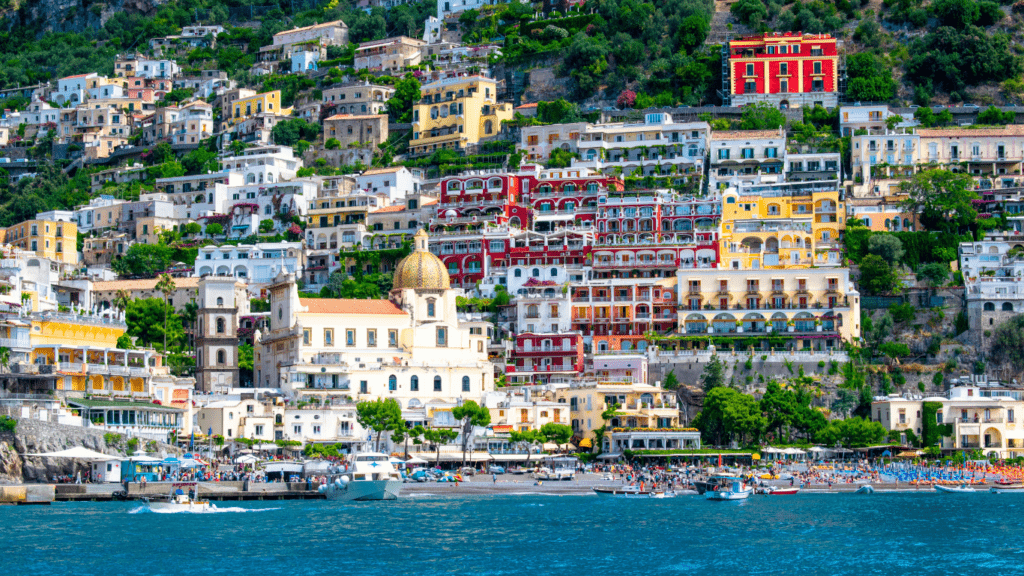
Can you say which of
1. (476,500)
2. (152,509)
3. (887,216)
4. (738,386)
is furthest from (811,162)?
(152,509)

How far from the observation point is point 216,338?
11594 centimetres

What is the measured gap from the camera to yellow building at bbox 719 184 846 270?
396 feet

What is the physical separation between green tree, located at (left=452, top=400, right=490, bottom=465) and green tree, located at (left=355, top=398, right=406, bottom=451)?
3.56 metres

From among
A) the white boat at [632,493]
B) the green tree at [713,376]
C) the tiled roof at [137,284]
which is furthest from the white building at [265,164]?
the white boat at [632,493]

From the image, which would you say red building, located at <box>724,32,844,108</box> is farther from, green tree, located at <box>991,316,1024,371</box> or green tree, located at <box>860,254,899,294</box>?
green tree, located at <box>991,316,1024,371</box>

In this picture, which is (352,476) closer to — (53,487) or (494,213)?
(53,487)

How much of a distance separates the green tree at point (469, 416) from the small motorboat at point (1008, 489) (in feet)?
99.6

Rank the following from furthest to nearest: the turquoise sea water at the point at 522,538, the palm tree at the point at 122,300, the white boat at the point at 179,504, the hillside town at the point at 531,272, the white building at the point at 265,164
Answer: the white building at the point at 265,164, the palm tree at the point at 122,300, the hillside town at the point at 531,272, the white boat at the point at 179,504, the turquoise sea water at the point at 522,538

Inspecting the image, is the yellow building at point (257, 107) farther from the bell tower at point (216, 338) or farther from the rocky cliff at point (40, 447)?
the rocky cliff at point (40, 447)

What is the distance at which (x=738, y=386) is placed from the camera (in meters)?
110

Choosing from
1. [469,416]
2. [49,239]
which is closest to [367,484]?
[469,416]

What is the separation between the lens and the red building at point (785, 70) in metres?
145

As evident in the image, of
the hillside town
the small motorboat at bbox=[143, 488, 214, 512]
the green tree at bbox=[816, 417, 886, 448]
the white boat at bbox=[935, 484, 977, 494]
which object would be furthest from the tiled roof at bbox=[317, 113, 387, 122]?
the small motorboat at bbox=[143, 488, 214, 512]

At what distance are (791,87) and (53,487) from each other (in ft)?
267
